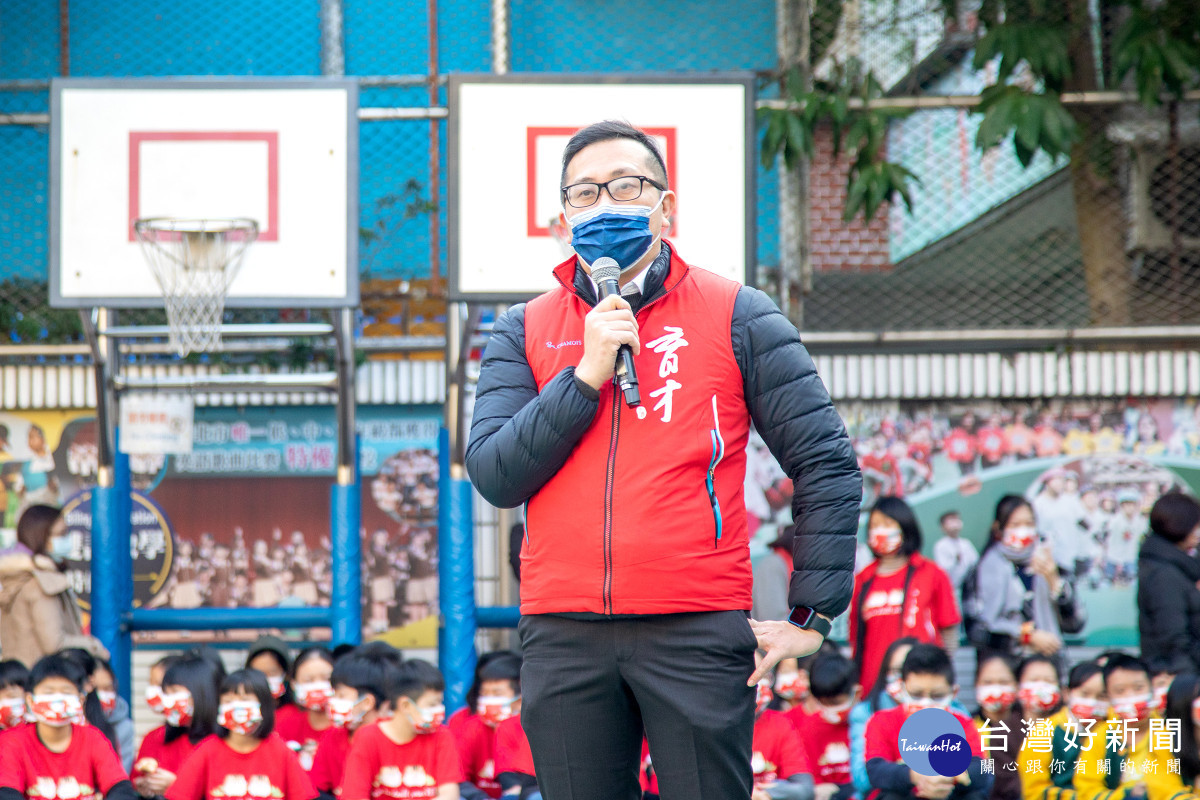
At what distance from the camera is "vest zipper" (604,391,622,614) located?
1.92 m

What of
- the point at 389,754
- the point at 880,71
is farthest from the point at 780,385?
the point at 880,71

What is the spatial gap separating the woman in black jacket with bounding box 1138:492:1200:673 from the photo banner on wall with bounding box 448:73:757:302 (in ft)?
6.97

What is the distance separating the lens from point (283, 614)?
5.77m

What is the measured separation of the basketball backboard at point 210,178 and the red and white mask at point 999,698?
10.7 ft

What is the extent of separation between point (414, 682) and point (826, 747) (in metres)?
1.73

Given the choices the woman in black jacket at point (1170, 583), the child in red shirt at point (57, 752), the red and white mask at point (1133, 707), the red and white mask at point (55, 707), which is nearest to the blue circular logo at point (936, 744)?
the red and white mask at point (1133, 707)

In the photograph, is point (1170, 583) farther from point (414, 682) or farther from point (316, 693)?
point (316, 693)

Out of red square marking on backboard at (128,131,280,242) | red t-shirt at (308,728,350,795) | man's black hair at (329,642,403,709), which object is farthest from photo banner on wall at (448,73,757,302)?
red t-shirt at (308,728,350,795)

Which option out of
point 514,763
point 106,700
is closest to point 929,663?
point 514,763

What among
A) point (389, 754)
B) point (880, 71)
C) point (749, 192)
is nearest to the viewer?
point (389, 754)

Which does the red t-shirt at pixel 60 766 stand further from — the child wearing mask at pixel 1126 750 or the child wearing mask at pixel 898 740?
the child wearing mask at pixel 1126 750

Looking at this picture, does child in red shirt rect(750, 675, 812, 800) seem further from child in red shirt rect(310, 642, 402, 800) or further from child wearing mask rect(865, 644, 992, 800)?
child in red shirt rect(310, 642, 402, 800)

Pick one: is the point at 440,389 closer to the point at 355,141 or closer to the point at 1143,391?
the point at 355,141

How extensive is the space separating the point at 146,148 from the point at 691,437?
458 cm
